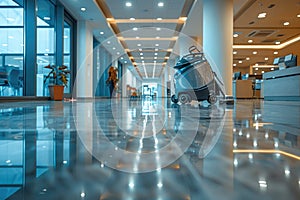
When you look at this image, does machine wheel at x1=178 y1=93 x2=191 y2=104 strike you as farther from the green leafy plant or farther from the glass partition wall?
the green leafy plant

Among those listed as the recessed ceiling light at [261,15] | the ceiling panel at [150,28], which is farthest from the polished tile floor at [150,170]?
the ceiling panel at [150,28]

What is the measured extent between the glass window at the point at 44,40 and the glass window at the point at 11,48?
0.83 m

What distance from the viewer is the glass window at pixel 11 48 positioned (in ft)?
19.9

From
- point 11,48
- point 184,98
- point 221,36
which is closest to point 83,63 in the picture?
point 11,48

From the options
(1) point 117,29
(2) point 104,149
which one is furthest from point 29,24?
(2) point 104,149

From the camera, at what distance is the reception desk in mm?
7632

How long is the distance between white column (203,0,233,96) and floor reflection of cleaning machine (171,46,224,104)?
1765 mm

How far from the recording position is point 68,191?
44cm

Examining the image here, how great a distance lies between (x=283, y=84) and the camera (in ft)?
27.6

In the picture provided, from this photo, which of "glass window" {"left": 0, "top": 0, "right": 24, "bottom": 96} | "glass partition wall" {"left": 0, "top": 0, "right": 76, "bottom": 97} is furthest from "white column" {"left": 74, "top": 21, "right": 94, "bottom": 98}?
"glass window" {"left": 0, "top": 0, "right": 24, "bottom": 96}

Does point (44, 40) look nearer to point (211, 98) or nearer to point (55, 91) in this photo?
point (55, 91)

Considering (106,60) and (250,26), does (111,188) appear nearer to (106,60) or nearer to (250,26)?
(250,26)

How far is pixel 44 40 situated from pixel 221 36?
5.20 meters

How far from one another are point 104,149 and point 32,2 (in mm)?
7506
